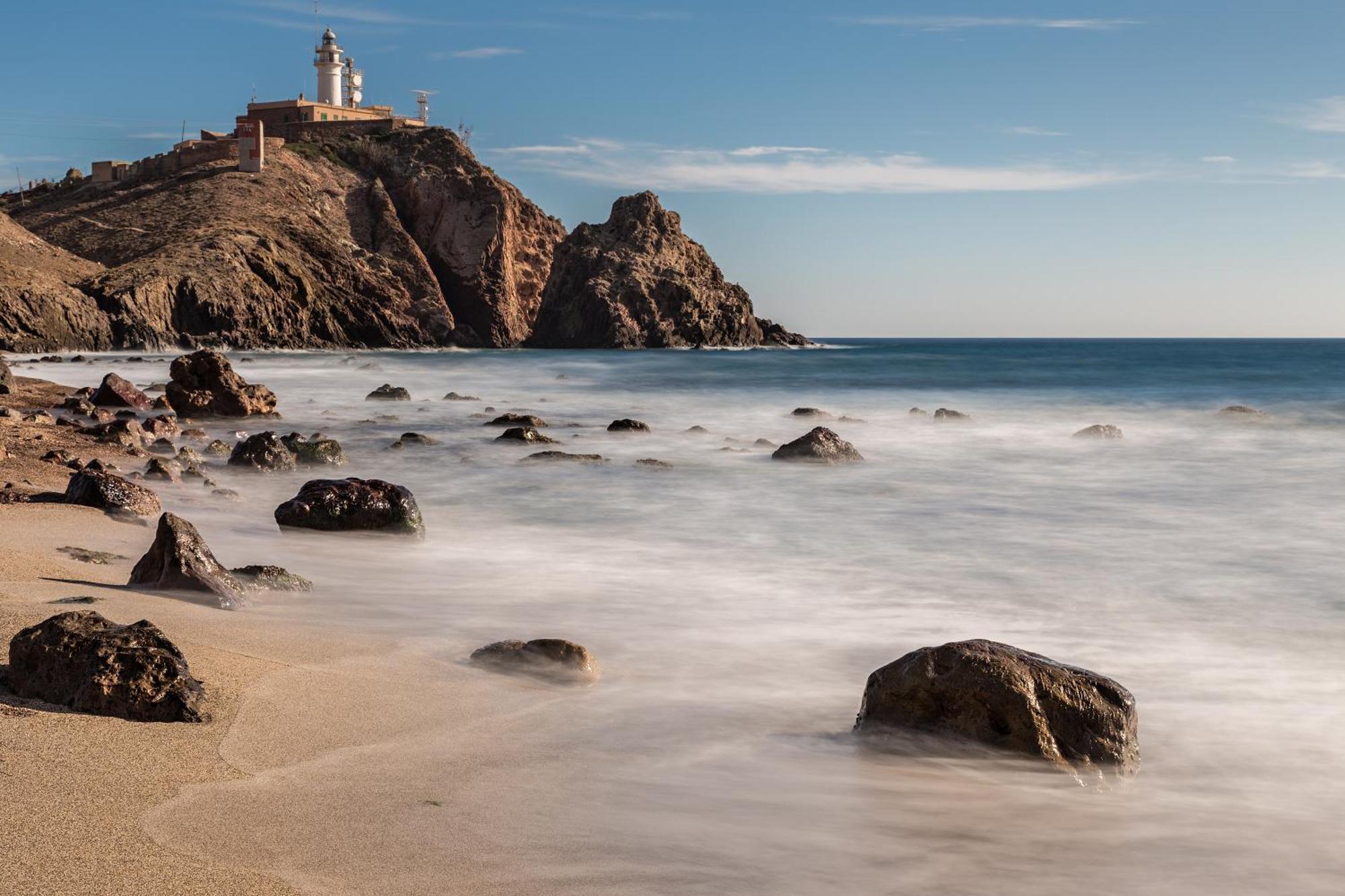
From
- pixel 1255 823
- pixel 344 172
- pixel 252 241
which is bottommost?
pixel 1255 823

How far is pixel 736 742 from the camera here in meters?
4.48

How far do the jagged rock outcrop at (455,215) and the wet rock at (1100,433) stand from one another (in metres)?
79.0

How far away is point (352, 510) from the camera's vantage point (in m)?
8.57

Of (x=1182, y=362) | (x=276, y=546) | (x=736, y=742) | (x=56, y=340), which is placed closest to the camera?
(x=736, y=742)

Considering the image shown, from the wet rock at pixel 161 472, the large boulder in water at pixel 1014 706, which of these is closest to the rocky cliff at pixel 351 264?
the wet rock at pixel 161 472

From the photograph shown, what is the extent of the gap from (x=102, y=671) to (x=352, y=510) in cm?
485

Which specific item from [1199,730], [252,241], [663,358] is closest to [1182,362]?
[663,358]

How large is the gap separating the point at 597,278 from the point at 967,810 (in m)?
103

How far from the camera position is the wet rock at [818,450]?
15.0 m

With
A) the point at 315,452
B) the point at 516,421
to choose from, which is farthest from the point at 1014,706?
the point at 516,421

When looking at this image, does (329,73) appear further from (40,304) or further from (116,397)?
(116,397)

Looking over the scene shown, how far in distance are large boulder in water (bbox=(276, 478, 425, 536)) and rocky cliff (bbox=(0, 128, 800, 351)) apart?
4463 cm

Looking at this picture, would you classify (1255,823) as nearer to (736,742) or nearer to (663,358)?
(736,742)

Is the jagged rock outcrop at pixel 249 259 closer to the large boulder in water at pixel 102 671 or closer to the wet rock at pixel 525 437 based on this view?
the wet rock at pixel 525 437
